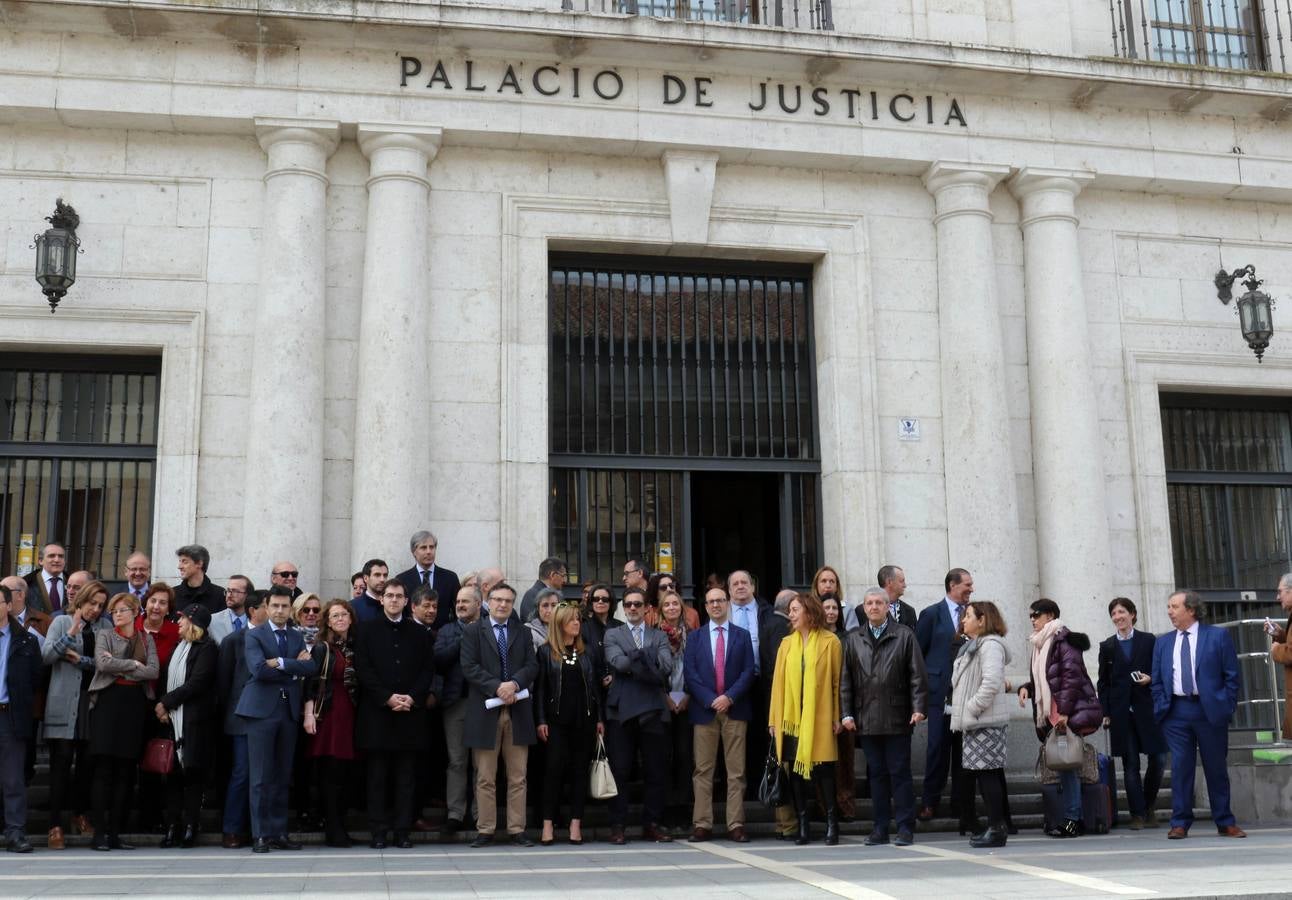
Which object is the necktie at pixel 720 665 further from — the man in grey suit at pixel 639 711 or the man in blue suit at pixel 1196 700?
the man in blue suit at pixel 1196 700

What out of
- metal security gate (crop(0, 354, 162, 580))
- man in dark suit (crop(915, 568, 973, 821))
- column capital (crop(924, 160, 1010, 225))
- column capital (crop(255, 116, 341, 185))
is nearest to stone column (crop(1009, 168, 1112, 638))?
column capital (crop(924, 160, 1010, 225))

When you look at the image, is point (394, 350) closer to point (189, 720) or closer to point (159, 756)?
point (189, 720)

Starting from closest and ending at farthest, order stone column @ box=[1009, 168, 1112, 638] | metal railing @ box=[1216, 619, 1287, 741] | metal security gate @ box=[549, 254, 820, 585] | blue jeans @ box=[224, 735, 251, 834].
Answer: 1. blue jeans @ box=[224, 735, 251, 834]
2. stone column @ box=[1009, 168, 1112, 638]
3. metal security gate @ box=[549, 254, 820, 585]
4. metal railing @ box=[1216, 619, 1287, 741]

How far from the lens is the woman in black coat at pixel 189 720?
31.7 ft

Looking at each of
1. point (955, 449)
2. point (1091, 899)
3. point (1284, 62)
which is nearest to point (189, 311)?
point (955, 449)

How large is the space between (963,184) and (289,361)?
6888 millimetres

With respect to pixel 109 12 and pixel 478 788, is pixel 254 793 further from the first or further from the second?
pixel 109 12

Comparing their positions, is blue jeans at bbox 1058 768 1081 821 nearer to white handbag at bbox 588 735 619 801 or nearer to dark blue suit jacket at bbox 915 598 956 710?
dark blue suit jacket at bbox 915 598 956 710

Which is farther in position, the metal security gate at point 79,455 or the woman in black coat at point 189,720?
the metal security gate at point 79,455

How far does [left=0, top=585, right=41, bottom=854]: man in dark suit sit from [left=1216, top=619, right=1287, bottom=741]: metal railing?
37.4 feet

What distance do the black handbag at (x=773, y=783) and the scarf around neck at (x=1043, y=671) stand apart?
1.98 m

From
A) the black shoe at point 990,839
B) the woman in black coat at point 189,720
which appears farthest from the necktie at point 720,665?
the woman in black coat at point 189,720

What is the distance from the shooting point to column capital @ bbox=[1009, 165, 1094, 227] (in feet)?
46.3

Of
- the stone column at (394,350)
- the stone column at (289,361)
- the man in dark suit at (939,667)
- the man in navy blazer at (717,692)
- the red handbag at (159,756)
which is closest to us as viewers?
the red handbag at (159,756)
